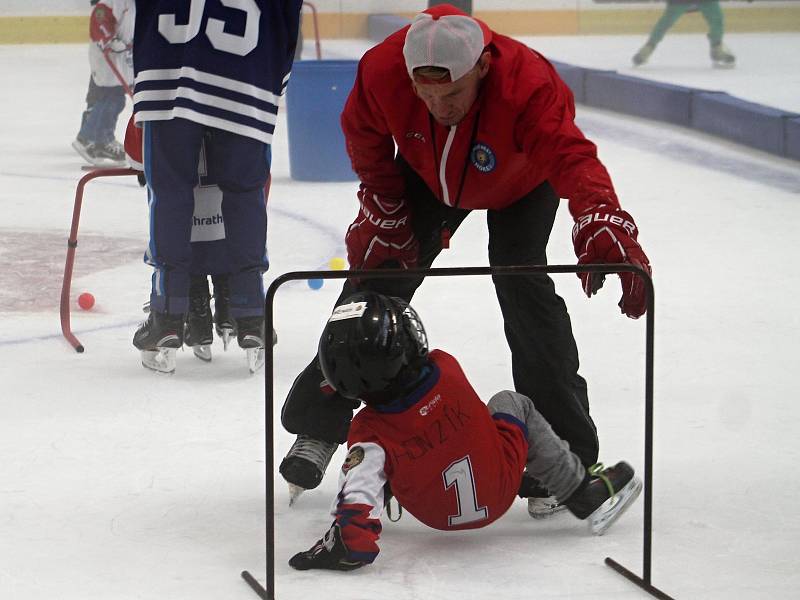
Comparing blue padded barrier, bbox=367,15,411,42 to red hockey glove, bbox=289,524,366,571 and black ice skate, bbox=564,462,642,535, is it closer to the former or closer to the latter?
black ice skate, bbox=564,462,642,535

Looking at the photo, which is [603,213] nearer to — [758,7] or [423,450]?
[423,450]

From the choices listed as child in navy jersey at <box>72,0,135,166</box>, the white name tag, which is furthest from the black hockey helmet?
child in navy jersey at <box>72,0,135,166</box>

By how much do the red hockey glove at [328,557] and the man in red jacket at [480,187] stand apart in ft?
1.13

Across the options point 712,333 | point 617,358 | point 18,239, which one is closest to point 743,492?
point 617,358

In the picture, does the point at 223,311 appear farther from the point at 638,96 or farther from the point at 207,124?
the point at 638,96

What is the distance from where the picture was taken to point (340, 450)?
319cm

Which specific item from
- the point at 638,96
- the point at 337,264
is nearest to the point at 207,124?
the point at 337,264

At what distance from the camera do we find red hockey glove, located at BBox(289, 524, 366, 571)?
7.95ft

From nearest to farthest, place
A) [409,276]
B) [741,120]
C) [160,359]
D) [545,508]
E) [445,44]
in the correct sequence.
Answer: [409,276]
[445,44]
[545,508]
[160,359]
[741,120]

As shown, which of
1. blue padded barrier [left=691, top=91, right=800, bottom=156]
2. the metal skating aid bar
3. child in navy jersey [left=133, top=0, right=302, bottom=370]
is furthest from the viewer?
blue padded barrier [left=691, top=91, right=800, bottom=156]

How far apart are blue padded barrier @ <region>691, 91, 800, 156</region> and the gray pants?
207 inches

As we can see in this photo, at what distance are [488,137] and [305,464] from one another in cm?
78

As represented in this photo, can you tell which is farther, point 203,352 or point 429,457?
point 203,352

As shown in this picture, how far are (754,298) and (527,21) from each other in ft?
36.6
